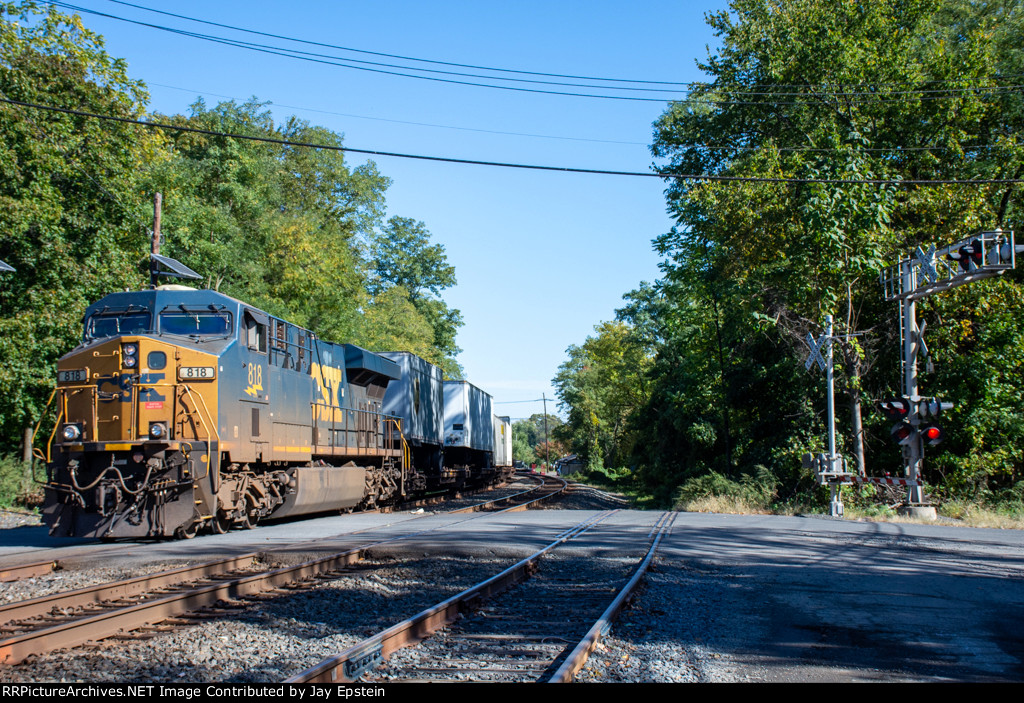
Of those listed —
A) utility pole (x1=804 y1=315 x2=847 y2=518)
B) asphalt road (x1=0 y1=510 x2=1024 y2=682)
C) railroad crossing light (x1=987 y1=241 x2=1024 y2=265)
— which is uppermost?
railroad crossing light (x1=987 y1=241 x2=1024 y2=265)

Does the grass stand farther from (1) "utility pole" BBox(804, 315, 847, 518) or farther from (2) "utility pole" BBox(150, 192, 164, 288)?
(1) "utility pole" BBox(804, 315, 847, 518)

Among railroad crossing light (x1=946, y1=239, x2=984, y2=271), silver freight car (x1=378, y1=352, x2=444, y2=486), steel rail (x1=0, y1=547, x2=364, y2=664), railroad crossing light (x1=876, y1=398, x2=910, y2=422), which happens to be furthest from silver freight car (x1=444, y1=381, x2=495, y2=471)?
steel rail (x1=0, y1=547, x2=364, y2=664)

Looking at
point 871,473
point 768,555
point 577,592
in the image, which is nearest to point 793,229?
point 871,473

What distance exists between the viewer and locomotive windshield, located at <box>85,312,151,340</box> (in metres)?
12.5

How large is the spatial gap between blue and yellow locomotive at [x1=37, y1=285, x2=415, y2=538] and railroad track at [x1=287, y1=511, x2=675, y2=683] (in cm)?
544

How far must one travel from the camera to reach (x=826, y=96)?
25109mm

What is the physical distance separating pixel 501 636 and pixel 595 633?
0.77m

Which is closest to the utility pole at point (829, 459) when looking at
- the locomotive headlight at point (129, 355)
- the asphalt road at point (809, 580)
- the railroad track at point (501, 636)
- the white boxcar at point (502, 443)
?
the asphalt road at point (809, 580)

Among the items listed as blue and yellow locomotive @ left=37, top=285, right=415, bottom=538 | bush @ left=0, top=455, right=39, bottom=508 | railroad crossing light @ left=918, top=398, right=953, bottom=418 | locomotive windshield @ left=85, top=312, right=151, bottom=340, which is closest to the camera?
blue and yellow locomotive @ left=37, top=285, right=415, bottom=538

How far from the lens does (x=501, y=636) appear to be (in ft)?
20.2

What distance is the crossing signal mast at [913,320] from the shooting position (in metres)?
14.6

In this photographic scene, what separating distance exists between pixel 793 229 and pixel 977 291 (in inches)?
203

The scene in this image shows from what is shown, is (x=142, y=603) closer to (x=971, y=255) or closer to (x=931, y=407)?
(x=971, y=255)

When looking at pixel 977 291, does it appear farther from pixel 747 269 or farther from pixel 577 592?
pixel 577 592
